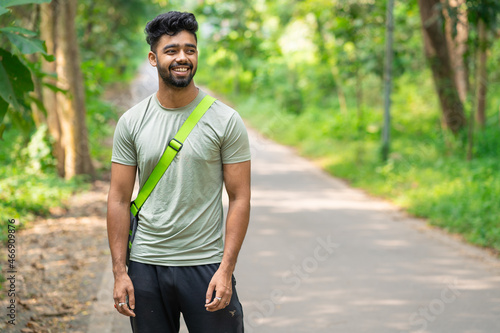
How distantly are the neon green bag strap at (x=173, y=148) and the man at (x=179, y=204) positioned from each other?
2cm

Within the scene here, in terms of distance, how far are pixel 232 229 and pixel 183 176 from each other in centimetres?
33

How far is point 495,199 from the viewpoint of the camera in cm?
864

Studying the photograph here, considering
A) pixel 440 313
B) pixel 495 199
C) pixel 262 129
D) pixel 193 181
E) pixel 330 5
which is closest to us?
pixel 193 181

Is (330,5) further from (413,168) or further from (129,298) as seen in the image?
(129,298)

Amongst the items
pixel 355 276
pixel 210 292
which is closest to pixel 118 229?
pixel 210 292

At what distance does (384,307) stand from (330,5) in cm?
1207

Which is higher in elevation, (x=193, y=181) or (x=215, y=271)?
(x=193, y=181)

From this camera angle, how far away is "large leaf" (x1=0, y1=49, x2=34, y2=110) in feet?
12.3

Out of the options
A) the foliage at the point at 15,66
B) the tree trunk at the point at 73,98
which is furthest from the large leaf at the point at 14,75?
the tree trunk at the point at 73,98

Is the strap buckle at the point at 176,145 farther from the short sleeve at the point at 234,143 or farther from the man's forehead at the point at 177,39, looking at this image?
the man's forehead at the point at 177,39

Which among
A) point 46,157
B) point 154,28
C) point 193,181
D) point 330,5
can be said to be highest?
point 330,5

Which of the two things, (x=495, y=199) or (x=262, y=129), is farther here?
(x=262, y=129)

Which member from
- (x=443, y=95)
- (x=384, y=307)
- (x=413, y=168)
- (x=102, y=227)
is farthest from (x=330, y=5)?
(x=384, y=307)

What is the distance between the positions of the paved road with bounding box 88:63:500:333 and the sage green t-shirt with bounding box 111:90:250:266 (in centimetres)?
265
